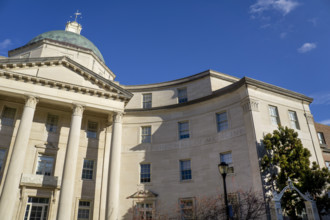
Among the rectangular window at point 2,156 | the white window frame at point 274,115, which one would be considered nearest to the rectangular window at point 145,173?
the rectangular window at point 2,156

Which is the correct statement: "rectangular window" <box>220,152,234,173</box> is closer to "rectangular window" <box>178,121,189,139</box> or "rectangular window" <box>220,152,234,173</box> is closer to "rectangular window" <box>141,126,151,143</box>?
"rectangular window" <box>178,121,189,139</box>

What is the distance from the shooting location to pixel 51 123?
26.2 metres

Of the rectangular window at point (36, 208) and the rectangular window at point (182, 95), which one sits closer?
the rectangular window at point (36, 208)

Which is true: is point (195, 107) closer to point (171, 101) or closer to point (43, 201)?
point (171, 101)

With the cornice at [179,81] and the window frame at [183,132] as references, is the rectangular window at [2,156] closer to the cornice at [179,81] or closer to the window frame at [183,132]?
the cornice at [179,81]

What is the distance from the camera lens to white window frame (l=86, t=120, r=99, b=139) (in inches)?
1074

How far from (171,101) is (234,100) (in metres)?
7.89

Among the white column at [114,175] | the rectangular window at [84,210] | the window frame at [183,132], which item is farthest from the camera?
the window frame at [183,132]

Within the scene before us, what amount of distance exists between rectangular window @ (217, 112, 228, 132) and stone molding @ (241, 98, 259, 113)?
2.34 m

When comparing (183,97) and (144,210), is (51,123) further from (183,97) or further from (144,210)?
(183,97)

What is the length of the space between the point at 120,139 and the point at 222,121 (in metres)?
10.0

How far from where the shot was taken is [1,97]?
24.5 meters

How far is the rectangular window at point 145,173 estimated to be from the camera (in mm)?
26172

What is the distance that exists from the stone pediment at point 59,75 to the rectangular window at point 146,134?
4396mm
